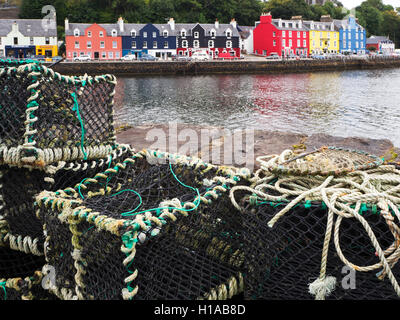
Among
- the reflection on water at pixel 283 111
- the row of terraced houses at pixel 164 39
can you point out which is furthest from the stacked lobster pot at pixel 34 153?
the row of terraced houses at pixel 164 39

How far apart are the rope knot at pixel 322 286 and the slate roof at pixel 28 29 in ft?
199

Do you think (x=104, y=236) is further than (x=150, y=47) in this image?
No

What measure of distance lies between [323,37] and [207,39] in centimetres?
2240

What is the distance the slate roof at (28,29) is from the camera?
5641cm

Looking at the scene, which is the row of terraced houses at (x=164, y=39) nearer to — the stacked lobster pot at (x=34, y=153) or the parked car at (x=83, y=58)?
the parked car at (x=83, y=58)

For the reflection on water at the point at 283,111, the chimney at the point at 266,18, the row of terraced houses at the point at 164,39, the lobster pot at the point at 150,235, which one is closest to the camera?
the lobster pot at the point at 150,235

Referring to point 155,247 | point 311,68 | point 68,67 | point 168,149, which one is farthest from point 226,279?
point 311,68

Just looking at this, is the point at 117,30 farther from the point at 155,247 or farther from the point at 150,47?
the point at 155,247

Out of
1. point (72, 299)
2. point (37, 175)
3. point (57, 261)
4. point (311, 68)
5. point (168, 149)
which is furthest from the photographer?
point (311, 68)

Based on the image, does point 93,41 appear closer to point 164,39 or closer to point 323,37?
point 164,39

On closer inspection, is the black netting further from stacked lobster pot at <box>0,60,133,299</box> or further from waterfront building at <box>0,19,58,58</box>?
waterfront building at <box>0,19,58,58</box>

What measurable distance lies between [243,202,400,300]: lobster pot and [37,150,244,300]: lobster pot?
7.9 inches

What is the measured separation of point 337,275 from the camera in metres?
2.17

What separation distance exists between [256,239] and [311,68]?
55148 millimetres
